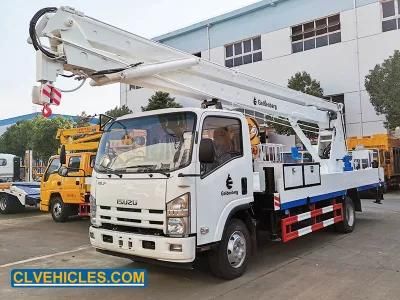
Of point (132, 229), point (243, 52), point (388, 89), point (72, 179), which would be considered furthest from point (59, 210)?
point (243, 52)

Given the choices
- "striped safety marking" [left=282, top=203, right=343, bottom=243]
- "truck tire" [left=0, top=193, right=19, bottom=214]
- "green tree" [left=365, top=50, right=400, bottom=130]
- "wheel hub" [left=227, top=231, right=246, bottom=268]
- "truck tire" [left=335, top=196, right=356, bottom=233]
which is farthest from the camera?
"green tree" [left=365, top=50, right=400, bottom=130]

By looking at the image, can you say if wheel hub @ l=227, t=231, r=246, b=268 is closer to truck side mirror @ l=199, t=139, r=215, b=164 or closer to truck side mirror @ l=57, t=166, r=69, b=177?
truck side mirror @ l=199, t=139, r=215, b=164

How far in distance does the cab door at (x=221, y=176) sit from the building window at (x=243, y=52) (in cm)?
2221

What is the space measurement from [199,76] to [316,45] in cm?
1940

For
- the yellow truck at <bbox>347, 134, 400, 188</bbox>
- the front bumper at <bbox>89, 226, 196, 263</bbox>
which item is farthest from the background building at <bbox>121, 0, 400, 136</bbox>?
the front bumper at <bbox>89, 226, 196, 263</bbox>

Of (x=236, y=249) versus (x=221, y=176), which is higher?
(x=221, y=176)

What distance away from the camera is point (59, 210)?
12.3 meters

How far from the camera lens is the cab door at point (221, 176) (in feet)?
17.5

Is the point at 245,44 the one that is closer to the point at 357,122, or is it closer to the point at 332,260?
the point at 357,122

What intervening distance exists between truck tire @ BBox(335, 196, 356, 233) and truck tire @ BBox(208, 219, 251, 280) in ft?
12.0

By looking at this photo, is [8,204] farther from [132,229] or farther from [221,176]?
[221,176]

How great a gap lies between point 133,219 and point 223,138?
5.38ft

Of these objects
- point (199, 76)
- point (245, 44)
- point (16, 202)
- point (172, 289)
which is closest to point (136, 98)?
point (245, 44)

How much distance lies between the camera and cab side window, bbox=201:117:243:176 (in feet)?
18.4
